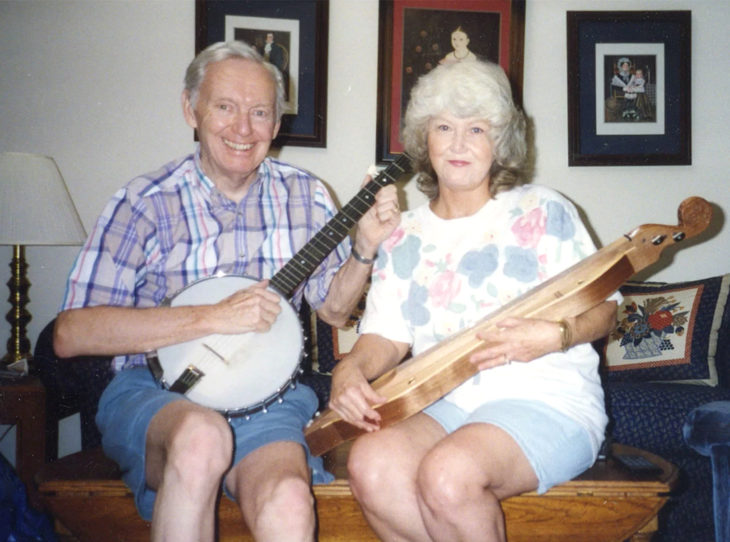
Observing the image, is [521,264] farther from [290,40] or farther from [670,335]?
[290,40]

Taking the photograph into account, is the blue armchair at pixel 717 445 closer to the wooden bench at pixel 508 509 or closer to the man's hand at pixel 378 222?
the wooden bench at pixel 508 509

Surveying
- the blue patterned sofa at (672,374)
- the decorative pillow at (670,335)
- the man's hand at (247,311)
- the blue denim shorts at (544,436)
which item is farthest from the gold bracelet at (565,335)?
the decorative pillow at (670,335)

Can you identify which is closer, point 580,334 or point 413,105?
point 580,334

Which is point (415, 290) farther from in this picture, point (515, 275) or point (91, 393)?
point (91, 393)

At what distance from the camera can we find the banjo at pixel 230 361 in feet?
4.27

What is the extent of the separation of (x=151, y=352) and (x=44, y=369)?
2.49 ft

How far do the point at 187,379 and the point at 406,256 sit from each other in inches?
23.9

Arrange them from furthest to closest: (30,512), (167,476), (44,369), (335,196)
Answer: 1. (335,196)
2. (44,369)
3. (30,512)
4. (167,476)

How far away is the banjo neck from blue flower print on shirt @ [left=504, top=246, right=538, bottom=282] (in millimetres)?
380

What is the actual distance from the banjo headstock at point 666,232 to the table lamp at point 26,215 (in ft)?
6.21

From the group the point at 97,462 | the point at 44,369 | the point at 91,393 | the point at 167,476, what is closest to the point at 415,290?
the point at 167,476

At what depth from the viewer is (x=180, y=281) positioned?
147 centimetres

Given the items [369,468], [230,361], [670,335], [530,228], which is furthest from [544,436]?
[670,335]

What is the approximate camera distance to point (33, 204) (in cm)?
203
